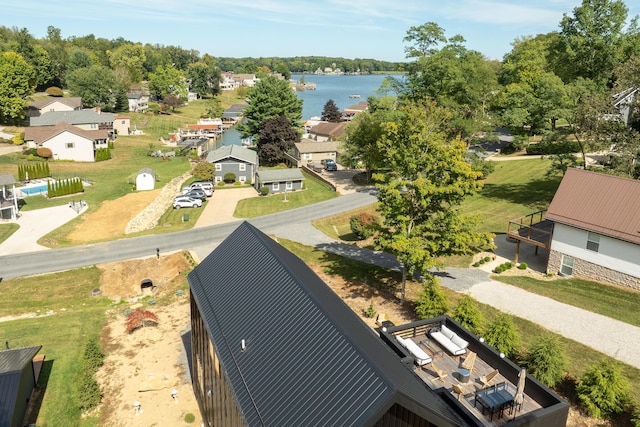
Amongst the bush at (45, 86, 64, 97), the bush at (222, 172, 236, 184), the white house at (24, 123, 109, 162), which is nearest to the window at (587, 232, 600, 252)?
the bush at (222, 172, 236, 184)

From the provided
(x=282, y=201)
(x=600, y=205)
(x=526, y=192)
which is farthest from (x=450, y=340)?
(x=282, y=201)

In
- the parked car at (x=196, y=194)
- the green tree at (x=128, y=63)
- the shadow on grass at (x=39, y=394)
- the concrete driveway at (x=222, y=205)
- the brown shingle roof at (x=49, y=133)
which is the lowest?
the shadow on grass at (x=39, y=394)

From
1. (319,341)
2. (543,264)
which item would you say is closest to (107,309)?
(319,341)

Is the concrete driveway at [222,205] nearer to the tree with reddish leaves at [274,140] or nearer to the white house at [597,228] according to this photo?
the tree with reddish leaves at [274,140]

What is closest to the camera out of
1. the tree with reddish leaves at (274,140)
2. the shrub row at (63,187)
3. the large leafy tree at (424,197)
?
the large leafy tree at (424,197)

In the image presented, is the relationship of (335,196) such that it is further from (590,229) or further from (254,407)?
(254,407)

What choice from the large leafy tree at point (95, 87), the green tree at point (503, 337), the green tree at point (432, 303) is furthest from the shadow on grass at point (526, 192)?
the large leafy tree at point (95, 87)
